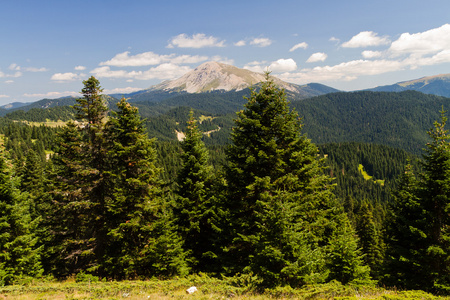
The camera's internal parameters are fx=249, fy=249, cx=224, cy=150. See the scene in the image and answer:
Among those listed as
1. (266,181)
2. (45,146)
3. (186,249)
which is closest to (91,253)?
(186,249)

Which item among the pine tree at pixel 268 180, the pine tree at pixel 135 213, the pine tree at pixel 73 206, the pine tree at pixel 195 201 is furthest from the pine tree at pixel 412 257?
the pine tree at pixel 73 206

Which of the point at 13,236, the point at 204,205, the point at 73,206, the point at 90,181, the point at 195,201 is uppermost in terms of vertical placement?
the point at 90,181

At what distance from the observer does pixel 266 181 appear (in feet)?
46.5

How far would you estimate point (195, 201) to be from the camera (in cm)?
2017

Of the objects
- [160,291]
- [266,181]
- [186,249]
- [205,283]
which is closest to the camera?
[160,291]

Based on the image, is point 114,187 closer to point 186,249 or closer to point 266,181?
Answer: point 186,249

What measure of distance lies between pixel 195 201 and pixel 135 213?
16.4ft

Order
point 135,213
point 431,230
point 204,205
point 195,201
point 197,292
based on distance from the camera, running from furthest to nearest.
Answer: point 204,205 → point 195,201 → point 135,213 → point 431,230 → point 197,292

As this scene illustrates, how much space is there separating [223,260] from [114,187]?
910 centimetres

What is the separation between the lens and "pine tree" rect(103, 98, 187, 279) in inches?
659

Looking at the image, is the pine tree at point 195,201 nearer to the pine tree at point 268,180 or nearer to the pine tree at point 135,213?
the pine tree at point 135,213

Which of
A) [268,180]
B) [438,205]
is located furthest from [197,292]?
[438,205]

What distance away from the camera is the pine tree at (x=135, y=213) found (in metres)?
16.7

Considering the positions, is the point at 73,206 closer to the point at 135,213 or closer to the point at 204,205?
the point at 135,213
